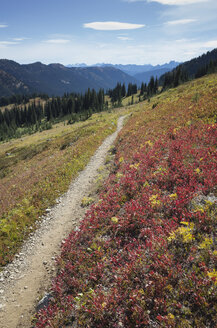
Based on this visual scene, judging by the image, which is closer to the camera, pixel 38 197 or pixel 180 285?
pixel 180 285

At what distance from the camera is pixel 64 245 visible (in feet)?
29.7

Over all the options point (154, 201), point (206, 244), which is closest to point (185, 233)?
point (206, 244)

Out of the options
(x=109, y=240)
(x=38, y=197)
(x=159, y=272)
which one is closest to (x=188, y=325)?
(x=159, y=272)

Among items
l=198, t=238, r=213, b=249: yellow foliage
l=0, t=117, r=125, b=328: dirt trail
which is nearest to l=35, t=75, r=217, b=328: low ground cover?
l=198, t=238, r=213, b=249: yellow foliage

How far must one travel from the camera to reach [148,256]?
654cm

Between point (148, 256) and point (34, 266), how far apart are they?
18.7ft

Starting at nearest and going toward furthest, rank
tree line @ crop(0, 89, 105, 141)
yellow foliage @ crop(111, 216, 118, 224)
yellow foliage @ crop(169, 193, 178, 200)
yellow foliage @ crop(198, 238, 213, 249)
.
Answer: yellow foliage @ crop(198, 238, 213, 249) → yellow foliage @ crop(169, 193, 178, 200) → yellow foliage @ crop(111, 216, 118, 224) → tree line @ crop(0, 89, 105, 141)

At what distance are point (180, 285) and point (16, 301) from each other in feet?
21.1

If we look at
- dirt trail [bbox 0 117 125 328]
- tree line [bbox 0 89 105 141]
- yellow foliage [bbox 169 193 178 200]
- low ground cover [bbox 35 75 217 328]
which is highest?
tree line [bbox 0 89 105 141]

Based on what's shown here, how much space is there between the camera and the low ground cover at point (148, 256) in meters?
5.05

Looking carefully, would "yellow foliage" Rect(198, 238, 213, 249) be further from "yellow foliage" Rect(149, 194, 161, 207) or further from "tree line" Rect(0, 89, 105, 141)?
"tree line" Rect(0, 89, 105, 141)

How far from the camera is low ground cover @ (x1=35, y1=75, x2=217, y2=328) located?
5.05m

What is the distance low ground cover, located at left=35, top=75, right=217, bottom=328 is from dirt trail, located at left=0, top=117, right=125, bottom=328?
0.81 metres

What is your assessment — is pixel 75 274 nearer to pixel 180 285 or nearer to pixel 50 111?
pixel 180 285
